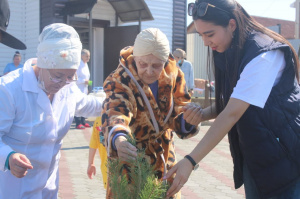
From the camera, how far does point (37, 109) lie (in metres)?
2.43

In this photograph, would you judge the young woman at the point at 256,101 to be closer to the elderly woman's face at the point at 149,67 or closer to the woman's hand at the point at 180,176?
the woman's hand at the point at 180,176

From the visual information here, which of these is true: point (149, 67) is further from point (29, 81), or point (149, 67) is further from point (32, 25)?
point (32, 25)

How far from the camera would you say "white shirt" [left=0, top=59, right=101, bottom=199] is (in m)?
2.34

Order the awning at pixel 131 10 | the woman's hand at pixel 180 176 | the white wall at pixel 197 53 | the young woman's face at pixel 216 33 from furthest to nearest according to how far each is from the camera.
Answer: the white wall at pixel 197 53
the awning at pixel 131 10
the young woman's face at pixel 216 33
the woman's hand at pixel 180 176

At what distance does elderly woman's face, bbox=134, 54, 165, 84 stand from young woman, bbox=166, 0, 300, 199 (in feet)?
1.29

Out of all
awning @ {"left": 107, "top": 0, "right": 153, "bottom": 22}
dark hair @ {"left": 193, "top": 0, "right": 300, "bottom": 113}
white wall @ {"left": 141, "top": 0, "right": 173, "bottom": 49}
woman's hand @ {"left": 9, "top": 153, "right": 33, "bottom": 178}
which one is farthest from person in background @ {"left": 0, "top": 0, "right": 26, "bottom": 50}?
white wall @ {"left": 141, "top": 0, "right": 173, "bottom": 49}

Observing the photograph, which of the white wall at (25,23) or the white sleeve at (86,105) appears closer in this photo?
the white sleeve at (86,105)

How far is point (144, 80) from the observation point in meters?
2.58

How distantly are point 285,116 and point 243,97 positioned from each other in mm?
269

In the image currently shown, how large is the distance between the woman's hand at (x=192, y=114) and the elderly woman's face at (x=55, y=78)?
0.74m

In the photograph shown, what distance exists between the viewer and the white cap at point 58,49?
2398 millimetres

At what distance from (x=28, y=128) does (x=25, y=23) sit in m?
11.6

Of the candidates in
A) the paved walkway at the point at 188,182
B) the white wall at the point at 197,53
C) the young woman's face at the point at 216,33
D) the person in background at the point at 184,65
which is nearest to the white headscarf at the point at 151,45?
the young woman's face at the point at 216,33

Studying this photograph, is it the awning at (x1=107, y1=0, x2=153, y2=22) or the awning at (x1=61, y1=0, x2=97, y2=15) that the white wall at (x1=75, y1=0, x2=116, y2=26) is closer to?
the awning at (x1=107, y1=0, x2=153, y2=22)
